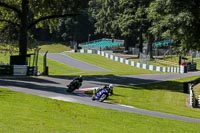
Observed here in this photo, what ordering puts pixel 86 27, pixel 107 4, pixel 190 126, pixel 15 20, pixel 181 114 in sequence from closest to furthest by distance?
pixel 190 126, pixel 181 114, pixel 15 20, pixel 107 4, pixel 86 27

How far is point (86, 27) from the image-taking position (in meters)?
129

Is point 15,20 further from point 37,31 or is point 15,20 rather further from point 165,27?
point 37,31

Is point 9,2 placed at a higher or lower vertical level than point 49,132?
higher

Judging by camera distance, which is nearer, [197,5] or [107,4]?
[197,5]

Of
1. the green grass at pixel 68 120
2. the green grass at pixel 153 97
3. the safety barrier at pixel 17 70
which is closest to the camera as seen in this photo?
the green grass at pixel 68 120

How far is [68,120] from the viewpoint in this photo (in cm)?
1656

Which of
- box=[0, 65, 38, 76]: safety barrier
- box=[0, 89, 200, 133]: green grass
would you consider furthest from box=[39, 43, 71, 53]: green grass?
box=[0, 89, 200, 133]: green grass

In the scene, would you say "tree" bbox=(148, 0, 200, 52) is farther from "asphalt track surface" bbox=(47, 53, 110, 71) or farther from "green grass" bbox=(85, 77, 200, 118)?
"asphalt track surface" bbox=(47, 53, 110, 71)

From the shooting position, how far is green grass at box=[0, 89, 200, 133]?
14.1 meters

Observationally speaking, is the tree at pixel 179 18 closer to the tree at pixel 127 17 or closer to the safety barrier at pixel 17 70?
the safety barrier at pixel 17 70

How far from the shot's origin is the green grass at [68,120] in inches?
556

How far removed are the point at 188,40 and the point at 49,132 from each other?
3036cm

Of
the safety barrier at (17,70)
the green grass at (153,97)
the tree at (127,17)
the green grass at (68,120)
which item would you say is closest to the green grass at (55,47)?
the tree at (127,17)

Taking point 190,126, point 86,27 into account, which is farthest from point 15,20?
point 86,27
